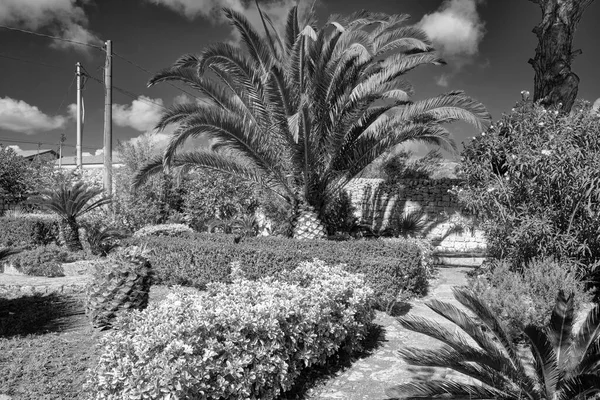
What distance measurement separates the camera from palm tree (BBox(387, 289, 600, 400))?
113 inches

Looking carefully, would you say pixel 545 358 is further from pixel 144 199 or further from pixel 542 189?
pixel 144 199

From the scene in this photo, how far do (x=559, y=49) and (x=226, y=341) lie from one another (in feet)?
31.8

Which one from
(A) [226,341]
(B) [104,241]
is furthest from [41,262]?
(A) [226,341]

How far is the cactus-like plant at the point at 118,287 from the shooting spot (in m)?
5.11

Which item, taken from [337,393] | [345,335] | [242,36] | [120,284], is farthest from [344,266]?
[242,36]

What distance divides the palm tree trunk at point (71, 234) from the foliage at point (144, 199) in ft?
8.26

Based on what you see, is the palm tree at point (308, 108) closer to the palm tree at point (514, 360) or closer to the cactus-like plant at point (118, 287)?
the cactus-like plant at point (118, 287)

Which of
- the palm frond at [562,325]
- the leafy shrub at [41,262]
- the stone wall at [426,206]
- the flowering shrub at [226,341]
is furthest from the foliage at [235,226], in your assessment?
the palm frond at [562,325]

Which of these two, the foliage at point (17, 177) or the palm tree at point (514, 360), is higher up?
the foliage at point (17, 177)

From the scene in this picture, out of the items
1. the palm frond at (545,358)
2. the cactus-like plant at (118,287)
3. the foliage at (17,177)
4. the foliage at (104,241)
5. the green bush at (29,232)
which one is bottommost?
the palm frond at (545,358)

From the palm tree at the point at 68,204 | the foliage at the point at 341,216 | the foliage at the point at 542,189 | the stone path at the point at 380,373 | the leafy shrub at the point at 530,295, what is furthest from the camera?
the foliage at the point at 341,216

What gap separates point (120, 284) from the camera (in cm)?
524

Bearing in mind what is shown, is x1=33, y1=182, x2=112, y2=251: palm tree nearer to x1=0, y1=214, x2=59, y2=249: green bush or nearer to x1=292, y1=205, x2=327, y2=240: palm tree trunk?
x1=0, y1=214, x2=59, y2=249: green bush

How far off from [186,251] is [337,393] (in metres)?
4.45
